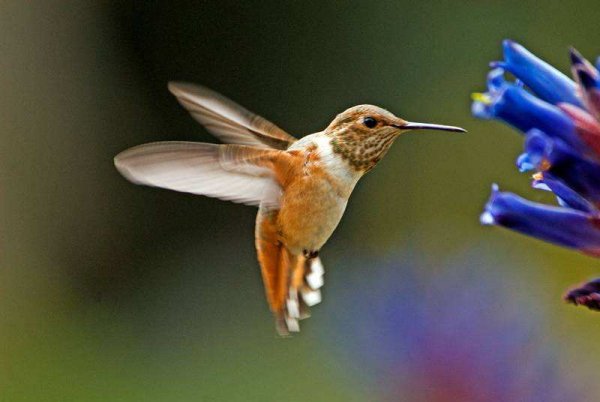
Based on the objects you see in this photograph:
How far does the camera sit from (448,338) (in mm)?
4684

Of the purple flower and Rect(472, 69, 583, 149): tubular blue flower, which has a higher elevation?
Rect(472, 69, 583, 149): tubular blue flower

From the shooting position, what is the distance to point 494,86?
7.57ft

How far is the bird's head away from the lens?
309 centimetres

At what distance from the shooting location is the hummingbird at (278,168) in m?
3.00

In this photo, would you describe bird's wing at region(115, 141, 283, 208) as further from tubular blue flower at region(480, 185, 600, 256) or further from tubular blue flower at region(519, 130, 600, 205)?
tubular blue flower at region(519, 130, 600, 205)

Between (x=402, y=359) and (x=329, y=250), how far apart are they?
4.03 m

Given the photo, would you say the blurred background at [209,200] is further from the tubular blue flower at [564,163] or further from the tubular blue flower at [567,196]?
the tubular blue flower at [564,163]

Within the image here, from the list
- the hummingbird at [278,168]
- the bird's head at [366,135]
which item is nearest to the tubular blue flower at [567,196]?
the hummingbird at [278,168]

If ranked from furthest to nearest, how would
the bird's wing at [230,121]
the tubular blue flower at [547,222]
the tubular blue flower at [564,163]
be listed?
the bird's wing at [230,121] < the tubular blue flower at [547,222] < the tubular blue flower at [564,163]

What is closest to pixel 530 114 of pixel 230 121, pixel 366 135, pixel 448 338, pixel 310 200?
pixel 366 135

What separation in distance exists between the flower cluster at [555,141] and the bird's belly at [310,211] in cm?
90

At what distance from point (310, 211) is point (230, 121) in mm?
440

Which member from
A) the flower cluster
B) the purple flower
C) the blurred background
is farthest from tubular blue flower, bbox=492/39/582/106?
the blurred background

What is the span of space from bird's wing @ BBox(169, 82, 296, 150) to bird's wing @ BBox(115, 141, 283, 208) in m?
0.23
